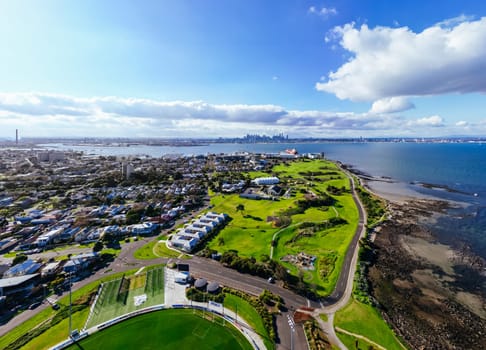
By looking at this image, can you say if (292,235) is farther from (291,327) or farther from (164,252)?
(164,252)

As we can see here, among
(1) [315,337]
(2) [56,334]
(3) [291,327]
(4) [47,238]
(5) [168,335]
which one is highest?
(4) [47,238]

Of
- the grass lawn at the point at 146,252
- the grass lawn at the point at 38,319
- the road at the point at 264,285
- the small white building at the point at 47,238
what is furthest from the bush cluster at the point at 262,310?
the small white building at the point at 47,238

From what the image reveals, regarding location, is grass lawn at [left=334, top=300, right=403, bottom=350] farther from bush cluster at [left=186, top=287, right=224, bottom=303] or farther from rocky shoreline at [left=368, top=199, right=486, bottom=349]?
bush cluster at [left=186, top=287, right=224, bottom=303]

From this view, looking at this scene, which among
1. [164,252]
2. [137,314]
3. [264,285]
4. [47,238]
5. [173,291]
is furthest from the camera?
[47,238]

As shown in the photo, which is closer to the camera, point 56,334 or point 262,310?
point 56,334

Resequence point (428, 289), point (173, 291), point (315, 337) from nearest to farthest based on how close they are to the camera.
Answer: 1. point (315, 337)
2. point (173, 291)
3. point (428, 289)


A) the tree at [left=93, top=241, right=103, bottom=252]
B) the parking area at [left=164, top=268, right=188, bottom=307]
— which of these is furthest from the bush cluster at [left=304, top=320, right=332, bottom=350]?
the tree at [left=93, top=241, right=103, bottom=252]

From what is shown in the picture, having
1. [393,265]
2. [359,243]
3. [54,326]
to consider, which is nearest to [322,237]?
[359,243]

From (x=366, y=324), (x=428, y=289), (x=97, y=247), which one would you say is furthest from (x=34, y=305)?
(x=428, y=289)
